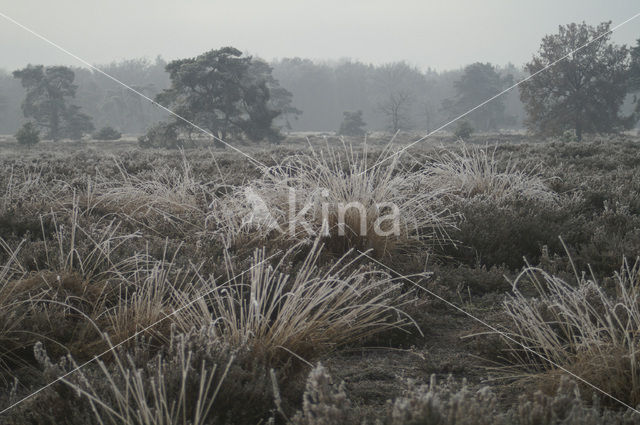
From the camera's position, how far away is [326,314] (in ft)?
9.06

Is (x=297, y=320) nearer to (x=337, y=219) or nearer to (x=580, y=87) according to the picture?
(x=337, y=219)

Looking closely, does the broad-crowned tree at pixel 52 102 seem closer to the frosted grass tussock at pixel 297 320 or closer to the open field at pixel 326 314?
the open field at pixel 326 314

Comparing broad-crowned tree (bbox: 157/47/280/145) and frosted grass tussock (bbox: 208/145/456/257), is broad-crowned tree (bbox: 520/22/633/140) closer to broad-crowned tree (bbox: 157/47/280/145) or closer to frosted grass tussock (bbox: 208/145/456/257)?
broad-crowned tree (bbox: 157/47/280/145)

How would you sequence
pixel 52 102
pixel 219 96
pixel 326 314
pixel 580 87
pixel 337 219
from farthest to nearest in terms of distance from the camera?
pixel 52 102 → pixel 580 87 → pixel 219 96 → pixel 337 219 → pixel 326 314

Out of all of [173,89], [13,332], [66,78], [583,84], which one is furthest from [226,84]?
[13,332]

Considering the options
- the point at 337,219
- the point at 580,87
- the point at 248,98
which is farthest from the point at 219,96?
the point at 337,219

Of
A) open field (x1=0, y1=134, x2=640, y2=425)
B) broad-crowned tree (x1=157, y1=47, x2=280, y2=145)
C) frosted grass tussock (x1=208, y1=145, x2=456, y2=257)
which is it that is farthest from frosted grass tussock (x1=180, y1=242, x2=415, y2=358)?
broad-crowned tree (x1=157, y1=47, x2=280, y2=145)

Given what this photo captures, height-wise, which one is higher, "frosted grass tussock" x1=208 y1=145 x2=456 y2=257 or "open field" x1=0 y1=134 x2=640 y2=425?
"frosted grass tussock" x1=208 y1=145 x2=456 y2=257

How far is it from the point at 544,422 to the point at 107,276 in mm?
2877

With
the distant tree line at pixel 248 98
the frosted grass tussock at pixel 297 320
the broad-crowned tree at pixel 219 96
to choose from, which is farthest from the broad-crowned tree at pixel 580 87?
the frosted grass tussock at pixel 297 320

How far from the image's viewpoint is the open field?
1996 millimetres

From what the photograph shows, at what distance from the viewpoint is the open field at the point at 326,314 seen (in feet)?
6.55

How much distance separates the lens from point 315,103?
82.2 metres

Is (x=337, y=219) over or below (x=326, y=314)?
over
